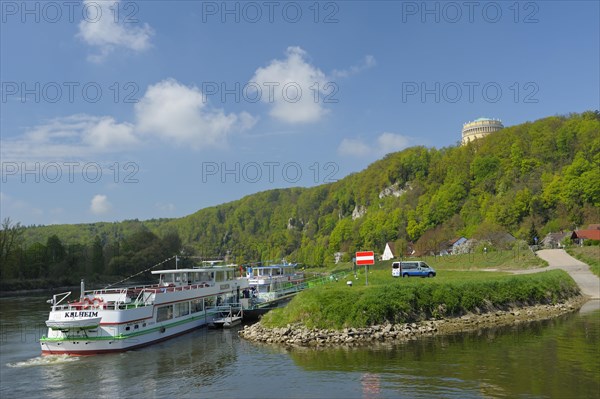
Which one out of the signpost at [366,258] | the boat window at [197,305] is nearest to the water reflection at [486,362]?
the signpost at [366,258]

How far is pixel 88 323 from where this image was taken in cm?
3516

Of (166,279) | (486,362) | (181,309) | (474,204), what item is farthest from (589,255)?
(474,204)

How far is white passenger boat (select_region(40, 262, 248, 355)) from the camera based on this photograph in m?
35.3

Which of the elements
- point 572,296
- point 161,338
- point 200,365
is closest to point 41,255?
point 161,338

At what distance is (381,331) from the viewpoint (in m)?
35.4

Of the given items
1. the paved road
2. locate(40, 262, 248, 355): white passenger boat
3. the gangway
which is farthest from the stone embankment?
the paved road

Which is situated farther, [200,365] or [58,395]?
[200,365]

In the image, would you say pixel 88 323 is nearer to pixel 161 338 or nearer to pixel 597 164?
pixel 161 338

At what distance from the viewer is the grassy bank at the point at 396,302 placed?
36688mm

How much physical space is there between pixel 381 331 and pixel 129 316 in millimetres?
19164

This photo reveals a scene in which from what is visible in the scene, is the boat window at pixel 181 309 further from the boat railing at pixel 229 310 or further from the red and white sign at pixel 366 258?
the red and white sign at pixel 366 258

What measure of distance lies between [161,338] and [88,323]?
7107 millimetres

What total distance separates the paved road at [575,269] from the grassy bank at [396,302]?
44.7 feet

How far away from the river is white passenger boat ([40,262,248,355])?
1.24 meters
